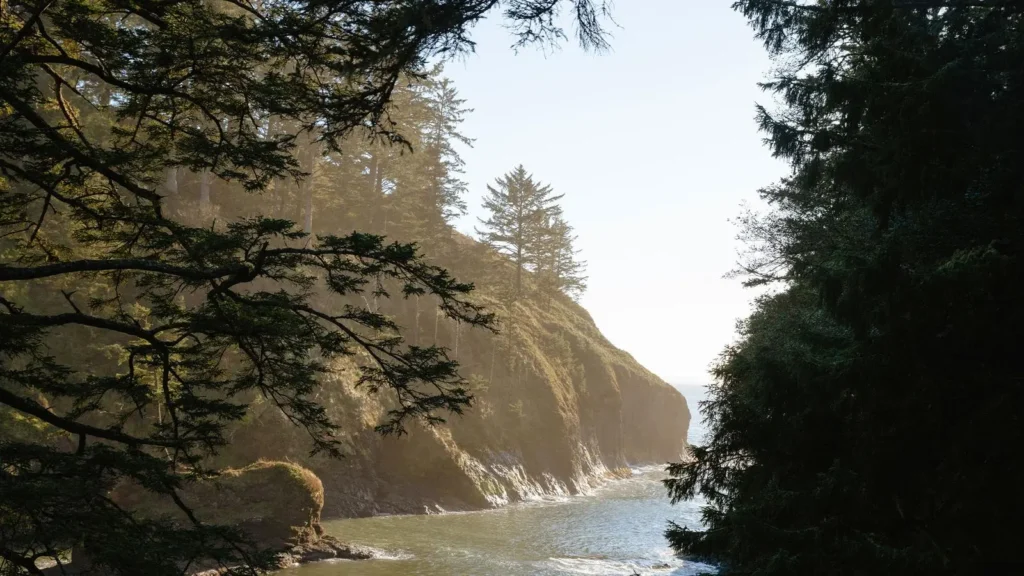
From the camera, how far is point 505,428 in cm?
3706

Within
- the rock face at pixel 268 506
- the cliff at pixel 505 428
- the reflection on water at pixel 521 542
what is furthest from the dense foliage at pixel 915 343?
the rock face at pixel 268 506

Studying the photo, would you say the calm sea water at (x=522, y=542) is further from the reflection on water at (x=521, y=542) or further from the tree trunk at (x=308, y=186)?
the tree trunk at (x=308, y=186)

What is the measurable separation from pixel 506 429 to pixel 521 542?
43.8ft

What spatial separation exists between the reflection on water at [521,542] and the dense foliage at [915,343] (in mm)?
13336

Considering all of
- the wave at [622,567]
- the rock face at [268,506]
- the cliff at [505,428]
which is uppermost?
the cliff at [505,428]

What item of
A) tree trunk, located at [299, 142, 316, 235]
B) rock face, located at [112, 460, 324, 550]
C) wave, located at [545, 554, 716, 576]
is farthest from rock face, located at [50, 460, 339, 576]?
tree trunk, located at [299, 142, 316, 235]

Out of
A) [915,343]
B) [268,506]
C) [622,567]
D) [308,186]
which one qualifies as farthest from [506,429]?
[915,343]

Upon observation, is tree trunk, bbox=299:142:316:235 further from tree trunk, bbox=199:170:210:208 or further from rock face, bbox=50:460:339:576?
rock face, bbox=50:460:339:576

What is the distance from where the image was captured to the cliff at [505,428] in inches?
1081

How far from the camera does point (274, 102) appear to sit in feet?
20.7

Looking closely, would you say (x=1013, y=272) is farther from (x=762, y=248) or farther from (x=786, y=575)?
(x=762, y=248)

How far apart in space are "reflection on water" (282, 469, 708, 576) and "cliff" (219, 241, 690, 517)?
2167mm

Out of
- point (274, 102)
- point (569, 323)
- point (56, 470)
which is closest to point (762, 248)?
point (274, 102)

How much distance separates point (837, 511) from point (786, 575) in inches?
39.2
